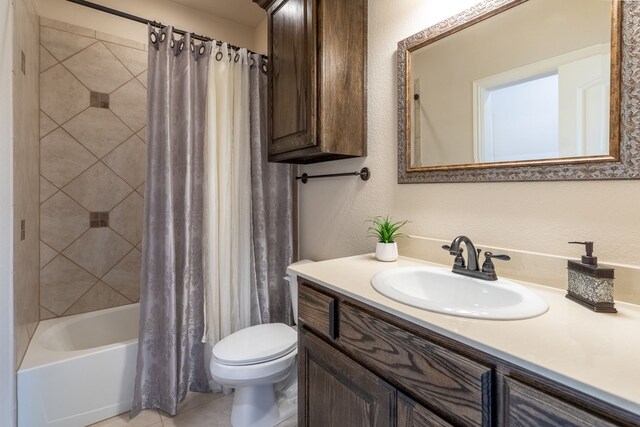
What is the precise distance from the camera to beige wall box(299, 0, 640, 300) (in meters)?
0.83

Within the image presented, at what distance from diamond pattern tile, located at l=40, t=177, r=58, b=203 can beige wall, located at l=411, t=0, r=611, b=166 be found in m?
2.24

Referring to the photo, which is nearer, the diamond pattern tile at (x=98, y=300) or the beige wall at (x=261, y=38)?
the diamond pattern tile at (x=98, y=300)

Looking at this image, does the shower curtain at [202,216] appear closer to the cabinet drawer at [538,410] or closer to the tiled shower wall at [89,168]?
the tiled shower wall at [89,168]

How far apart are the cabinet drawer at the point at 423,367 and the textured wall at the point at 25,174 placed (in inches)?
57.9

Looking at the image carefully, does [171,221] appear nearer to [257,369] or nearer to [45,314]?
[257,369]

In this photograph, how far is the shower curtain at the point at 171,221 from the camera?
1527 mm

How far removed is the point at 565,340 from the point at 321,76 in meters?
1.26

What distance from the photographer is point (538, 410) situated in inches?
19.8

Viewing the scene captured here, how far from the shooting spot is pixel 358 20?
1.48 metres

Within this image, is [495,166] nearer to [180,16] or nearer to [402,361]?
[402,361]

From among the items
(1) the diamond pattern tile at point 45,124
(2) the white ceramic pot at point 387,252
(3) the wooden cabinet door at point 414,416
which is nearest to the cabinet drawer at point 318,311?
(3) the wooden cabinet door at point 414,416

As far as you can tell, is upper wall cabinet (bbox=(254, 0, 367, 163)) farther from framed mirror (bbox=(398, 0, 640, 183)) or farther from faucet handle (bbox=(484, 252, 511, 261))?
faucet handle (bbox=(484, 252, 511, 261))

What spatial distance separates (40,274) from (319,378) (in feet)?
6.38

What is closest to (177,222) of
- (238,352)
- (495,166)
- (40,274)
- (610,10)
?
(238,352)
